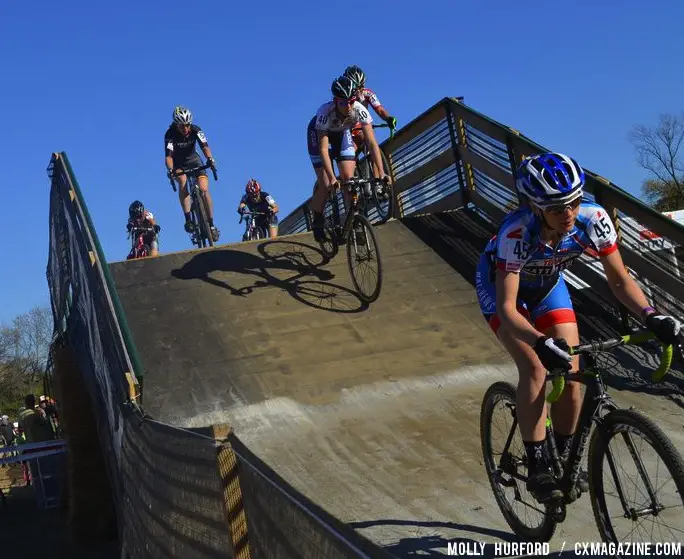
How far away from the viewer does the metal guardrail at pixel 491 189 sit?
7752 millimetres

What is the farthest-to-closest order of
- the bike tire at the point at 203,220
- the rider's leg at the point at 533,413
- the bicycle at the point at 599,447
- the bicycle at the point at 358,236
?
the bike tire at the point at 203,220
the bicycle at the point at 358,236
the rider's leg at the point at 533,413
the bicycle at the point at 599,447

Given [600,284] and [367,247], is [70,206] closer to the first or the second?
[367,247]

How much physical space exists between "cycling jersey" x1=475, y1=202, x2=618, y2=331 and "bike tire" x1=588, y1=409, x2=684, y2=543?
2.68 feet

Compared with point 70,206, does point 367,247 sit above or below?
below

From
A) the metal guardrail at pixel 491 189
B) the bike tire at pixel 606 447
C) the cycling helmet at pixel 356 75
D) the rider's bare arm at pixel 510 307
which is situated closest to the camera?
the bike tire at pixel 606 447

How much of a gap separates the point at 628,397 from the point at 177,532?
4.24m

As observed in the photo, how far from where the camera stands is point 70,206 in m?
10.9

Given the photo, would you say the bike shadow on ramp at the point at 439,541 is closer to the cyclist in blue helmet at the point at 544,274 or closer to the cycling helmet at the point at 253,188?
the cyclist in blue helmet at the point at 544,274

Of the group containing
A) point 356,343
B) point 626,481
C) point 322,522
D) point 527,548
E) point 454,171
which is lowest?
point 527,548

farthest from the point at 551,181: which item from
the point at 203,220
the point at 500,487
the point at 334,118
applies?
the point at 203,220

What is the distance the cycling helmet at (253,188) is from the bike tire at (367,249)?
721cm

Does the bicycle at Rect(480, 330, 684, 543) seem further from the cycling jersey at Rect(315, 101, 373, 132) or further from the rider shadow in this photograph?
the cycling jersey at Rect(315, 101, 373, 132)

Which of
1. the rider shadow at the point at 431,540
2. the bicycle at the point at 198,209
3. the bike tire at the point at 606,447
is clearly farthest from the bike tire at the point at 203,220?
the bike tire at the point at 606,447

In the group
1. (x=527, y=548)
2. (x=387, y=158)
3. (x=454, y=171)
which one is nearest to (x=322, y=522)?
(x=527, y=548)
